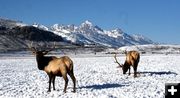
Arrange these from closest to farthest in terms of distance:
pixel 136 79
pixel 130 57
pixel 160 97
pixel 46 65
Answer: pixel 160 97, pixel 46 65, pixel 136 79, pixel 130 57

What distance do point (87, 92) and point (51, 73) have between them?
210cm

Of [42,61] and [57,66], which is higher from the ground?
[42,61]

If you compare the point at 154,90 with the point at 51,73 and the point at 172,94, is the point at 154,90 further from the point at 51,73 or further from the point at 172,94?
the point at 172,94

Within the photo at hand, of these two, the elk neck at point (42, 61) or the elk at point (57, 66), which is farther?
the elk neck at point (42, 61)

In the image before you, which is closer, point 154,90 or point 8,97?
point 8,97

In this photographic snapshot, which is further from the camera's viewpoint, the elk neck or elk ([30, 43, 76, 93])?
the elk neck

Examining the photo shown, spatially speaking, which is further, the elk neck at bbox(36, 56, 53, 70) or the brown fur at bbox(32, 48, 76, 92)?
the elk neck at bbox(36, 56, 53, 70)

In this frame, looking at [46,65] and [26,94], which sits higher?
[46,65]

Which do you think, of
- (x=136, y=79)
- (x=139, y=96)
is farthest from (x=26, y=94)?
(x=136, y=79)

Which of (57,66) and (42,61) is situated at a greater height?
(42,61)

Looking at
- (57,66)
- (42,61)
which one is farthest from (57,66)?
(42,61)

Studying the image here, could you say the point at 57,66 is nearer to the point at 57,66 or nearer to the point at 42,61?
the point at 57,66

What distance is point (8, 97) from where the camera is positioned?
19.4 metres

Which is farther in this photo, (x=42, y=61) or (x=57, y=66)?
(x=42, y=61)
